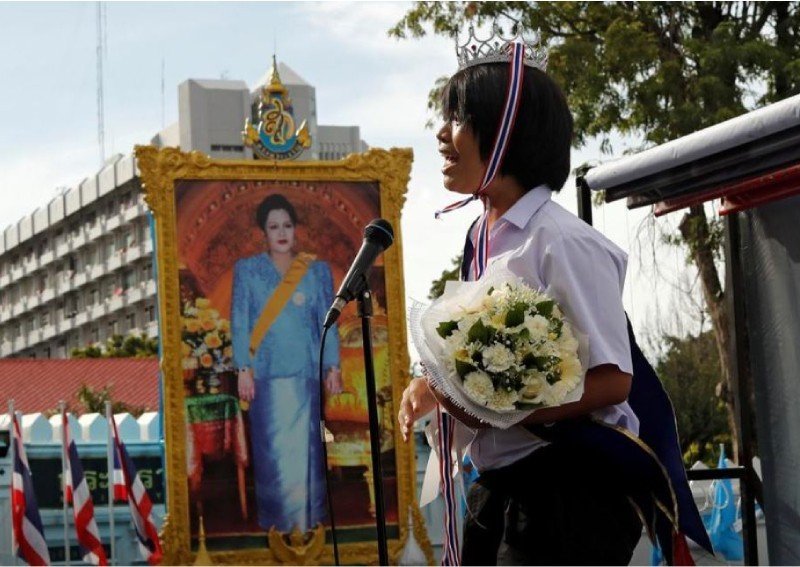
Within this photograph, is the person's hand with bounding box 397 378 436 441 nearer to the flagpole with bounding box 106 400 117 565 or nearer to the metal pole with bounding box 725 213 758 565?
the metal pole with bounding box 725 213 758 565

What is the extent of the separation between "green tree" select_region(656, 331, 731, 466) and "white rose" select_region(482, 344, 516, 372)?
2287 centimetres

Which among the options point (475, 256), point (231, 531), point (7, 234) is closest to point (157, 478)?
point (231, 531)

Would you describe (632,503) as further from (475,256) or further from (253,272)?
(253,272)

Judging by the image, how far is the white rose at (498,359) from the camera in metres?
2.56

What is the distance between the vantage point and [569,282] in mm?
2588

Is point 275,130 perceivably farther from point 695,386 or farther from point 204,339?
point 695,386

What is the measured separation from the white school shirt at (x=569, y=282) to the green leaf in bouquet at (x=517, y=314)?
0.08m

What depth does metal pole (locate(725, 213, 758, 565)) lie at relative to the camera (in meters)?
4.61

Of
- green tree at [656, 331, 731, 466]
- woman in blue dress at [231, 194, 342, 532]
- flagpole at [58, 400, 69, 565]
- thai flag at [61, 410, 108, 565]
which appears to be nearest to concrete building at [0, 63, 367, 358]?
green tree at [656, 331, 731, 466]

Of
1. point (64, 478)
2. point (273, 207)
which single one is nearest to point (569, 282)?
point (273, 207)

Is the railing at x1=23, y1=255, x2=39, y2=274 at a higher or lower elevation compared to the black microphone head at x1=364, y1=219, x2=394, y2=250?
higher

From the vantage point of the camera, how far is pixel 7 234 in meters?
84.1

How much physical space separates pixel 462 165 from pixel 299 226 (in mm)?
12836

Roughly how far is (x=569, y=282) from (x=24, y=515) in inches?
555
